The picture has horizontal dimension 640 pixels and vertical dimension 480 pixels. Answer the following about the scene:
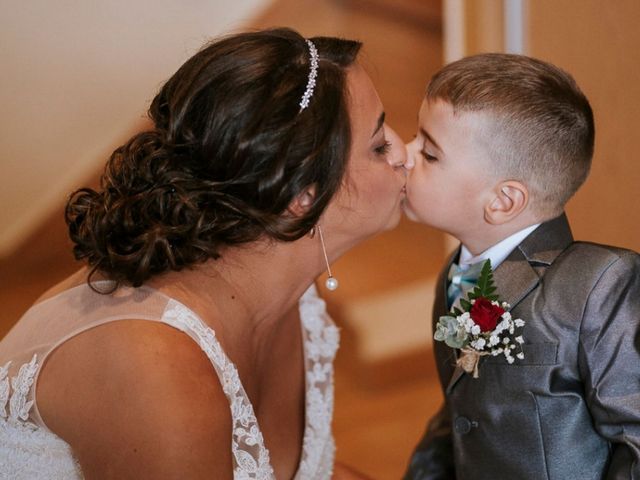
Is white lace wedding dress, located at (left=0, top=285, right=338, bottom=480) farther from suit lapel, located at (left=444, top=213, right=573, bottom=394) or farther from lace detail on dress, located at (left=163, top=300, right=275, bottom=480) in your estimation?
suit lapel, located at (left=444, top=213, right=573, bottom=394)

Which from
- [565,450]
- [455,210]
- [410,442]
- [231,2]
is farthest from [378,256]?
[565,450]

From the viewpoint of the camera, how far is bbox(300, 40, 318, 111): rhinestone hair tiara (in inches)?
83.8

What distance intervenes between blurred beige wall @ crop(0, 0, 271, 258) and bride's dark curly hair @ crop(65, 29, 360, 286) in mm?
1694

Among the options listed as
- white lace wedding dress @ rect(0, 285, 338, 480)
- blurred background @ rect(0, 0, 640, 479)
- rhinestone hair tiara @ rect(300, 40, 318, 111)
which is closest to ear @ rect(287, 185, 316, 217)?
rhinestone hair tiara @ rect(300, 40, 318, 111)

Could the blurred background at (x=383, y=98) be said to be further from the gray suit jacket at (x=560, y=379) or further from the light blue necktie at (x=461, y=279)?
the gray suit jacket at (x=560, y=379)

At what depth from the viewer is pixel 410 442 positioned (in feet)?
13.5

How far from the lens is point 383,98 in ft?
15.0

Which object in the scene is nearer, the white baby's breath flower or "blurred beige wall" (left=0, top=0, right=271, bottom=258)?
the white baby's breath flower

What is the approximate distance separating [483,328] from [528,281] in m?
0.17

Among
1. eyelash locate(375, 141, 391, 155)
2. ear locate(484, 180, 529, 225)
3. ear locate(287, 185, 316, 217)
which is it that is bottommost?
ear locate(484, 180, 529, 225)

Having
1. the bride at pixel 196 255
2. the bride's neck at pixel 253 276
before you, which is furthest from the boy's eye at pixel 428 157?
the bride's neck at pixel 253 276

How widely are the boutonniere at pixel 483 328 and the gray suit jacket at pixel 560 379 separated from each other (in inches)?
1.4

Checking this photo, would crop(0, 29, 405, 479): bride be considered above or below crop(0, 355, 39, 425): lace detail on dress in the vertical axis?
above

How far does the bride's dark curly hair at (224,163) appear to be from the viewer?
2.07m
